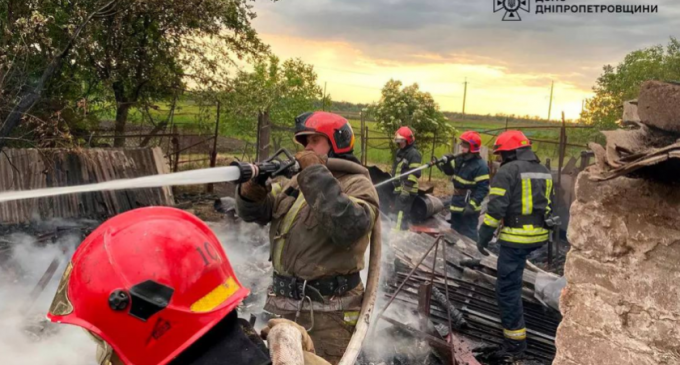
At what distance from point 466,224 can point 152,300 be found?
839 cm

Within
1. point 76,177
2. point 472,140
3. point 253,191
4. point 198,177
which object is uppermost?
point 472,140

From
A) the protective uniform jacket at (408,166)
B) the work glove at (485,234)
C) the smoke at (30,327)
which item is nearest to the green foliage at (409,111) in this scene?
the protective uniform jacket at (408,166)

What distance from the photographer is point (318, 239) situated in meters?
3.09

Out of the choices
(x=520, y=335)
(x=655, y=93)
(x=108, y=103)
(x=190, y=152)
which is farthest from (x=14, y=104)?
(x=655, y=93)

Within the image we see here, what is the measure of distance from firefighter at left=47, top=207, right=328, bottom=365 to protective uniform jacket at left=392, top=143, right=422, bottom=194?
25.9 feet

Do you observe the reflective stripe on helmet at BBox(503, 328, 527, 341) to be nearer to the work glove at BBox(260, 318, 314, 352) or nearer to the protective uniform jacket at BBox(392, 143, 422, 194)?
the protective uniform jacket at BBox(392, 143, 422, 194)

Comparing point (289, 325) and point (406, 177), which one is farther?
point (406, 177)

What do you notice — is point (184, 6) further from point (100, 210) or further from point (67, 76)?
point (100, 210)

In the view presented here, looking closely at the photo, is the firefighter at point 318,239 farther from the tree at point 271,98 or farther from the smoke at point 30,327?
the tree at point 271,98

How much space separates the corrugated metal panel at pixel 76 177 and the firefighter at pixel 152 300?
7.26 m

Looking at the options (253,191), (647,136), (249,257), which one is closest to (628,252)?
(647,136)

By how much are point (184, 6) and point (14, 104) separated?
4.68 metres

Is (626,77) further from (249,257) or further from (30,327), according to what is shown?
(30,327)

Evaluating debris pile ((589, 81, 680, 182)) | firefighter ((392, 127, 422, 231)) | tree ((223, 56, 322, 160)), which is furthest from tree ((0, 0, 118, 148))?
debris pile ((589, 81, 680, 182))
